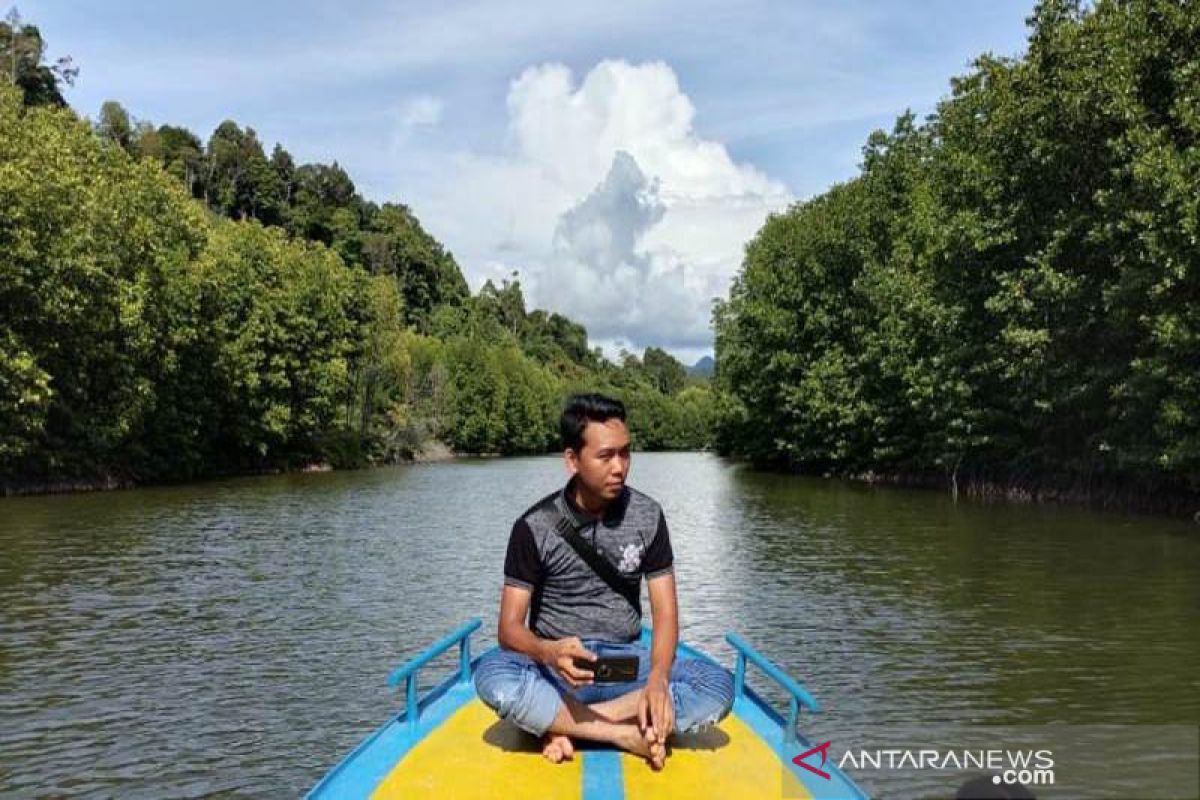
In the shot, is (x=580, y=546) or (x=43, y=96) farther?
(x=43, y=96)

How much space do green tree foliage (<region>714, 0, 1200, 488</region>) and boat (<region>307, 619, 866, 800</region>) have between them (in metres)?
21.2

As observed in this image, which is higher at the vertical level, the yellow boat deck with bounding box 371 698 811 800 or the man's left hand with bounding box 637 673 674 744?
the man's left hand with bounding box 637 673 674 744

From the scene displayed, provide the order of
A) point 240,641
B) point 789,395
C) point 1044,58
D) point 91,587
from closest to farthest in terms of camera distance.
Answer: point 240,641
point 91,587
point 1044,58
point 789,395

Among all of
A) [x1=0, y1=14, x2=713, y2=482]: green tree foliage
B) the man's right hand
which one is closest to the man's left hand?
the man's right hand

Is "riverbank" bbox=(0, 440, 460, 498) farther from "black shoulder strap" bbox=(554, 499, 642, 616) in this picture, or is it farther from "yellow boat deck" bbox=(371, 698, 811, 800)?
"black shoulder strap" bbox=(554, 499, 642, 616)

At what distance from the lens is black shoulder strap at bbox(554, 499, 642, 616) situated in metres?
5.86

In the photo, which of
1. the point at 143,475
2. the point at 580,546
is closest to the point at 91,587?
the point at 580,546

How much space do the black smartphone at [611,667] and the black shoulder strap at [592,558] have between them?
373 mm

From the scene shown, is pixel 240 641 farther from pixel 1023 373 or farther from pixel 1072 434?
pixel 1072 434

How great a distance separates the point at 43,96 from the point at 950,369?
114m

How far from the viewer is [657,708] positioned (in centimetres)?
566

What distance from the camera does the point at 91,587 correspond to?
1759 cm

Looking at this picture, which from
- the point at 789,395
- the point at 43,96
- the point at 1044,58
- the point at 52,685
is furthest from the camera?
the point at 43,96

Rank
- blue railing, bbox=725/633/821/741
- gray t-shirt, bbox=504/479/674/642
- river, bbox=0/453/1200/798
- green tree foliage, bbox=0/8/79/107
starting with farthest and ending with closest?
green tree foliage, bbox=0/8/79/107 < river, bbox=0/453/1200/798 < gray t-shirt, bbox=504/479/674/642 < blue railing, bbox=725/633/821/741
